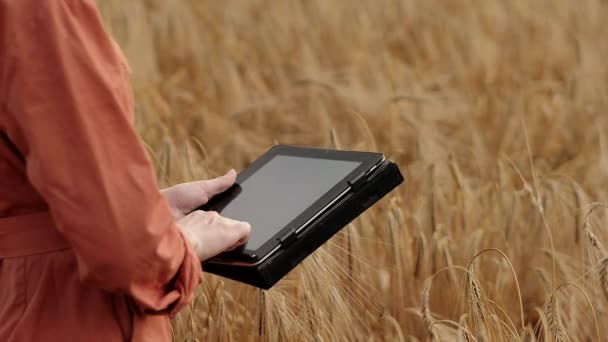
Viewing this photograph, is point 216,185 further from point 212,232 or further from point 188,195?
point 212,232

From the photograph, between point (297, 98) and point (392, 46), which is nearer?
point (297, 98)

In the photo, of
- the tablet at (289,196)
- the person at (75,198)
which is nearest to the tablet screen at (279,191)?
the tablet at (289,196)

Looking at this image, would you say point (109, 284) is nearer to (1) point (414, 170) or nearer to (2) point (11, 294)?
(2) point (11, 294)

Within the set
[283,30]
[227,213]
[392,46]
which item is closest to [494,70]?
[392,46]

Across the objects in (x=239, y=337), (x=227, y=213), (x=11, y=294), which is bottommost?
(x=239, y=337)

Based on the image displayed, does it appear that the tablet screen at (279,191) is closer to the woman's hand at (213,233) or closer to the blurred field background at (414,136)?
the woman's hand at (213,233)

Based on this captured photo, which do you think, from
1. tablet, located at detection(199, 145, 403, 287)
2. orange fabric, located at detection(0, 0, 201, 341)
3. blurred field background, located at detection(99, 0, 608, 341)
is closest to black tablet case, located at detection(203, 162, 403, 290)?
tablet, located at detection(199, 145, 403, 287)

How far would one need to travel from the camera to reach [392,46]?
4176 millimetres

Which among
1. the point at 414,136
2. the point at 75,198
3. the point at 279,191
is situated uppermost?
the point at 75,198

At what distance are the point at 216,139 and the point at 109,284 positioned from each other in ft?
7.32

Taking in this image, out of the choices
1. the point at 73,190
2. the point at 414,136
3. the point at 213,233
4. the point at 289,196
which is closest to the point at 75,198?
the point at 73,190

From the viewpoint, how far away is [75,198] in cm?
115

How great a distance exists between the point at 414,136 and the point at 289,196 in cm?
152

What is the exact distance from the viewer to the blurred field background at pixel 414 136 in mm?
2002
